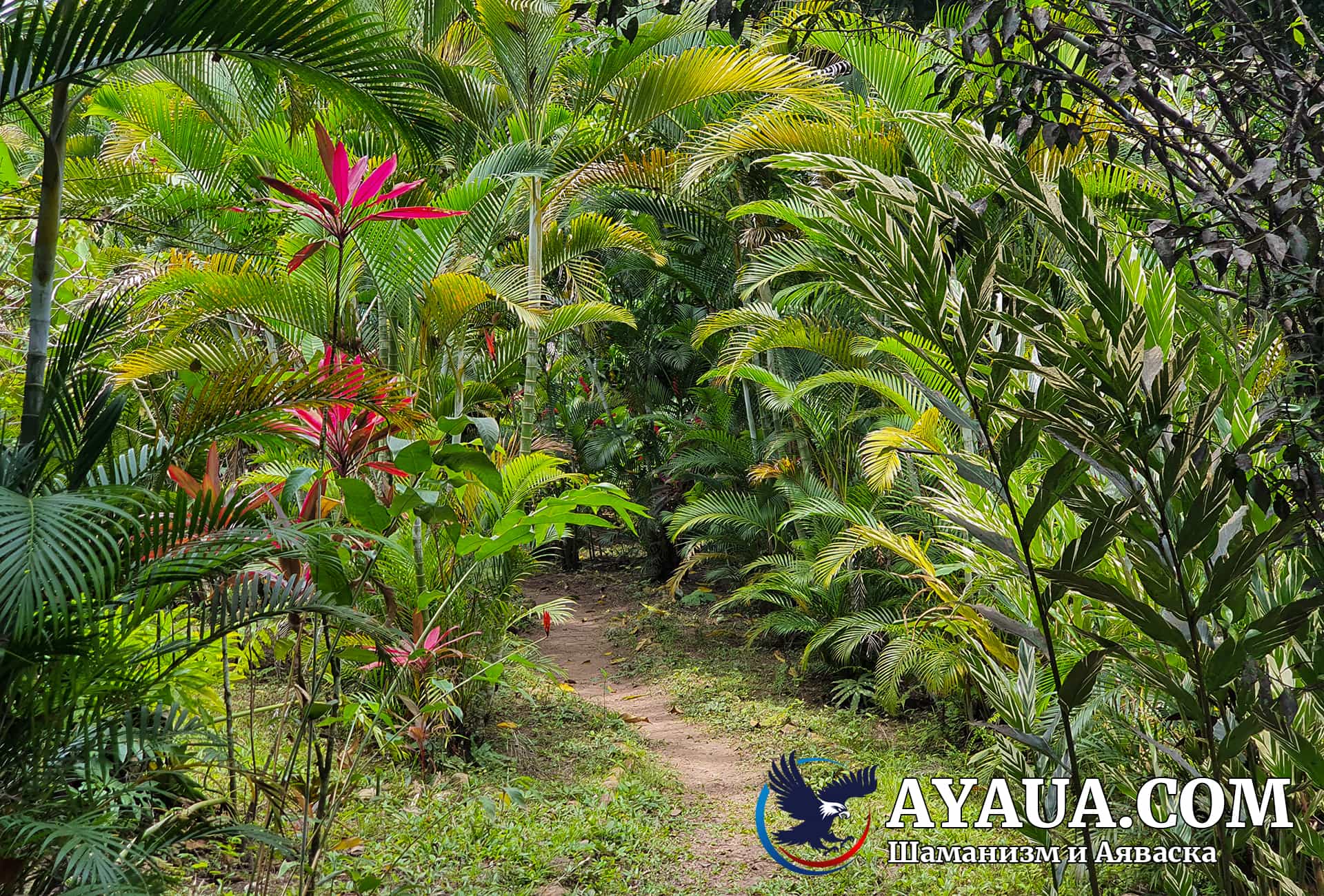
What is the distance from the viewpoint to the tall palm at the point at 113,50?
5.74 feet

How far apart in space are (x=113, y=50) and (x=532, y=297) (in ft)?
11.4

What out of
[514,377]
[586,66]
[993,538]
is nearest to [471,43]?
[586,66]

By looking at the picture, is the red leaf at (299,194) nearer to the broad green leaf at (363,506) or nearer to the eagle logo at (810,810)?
the broad green leaf at (363,506)

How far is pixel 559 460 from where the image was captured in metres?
4.13

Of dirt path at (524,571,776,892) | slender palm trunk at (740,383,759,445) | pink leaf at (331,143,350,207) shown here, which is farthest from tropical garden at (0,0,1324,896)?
slender palm trunk at (740,383,759,445)

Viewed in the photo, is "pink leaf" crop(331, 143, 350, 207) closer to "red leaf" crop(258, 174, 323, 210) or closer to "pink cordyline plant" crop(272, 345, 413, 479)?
"red leaf" crop(258, 174, 323, 210)

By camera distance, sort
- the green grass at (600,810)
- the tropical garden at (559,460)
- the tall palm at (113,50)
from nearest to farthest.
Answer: the tropical garden at (559,460), the tall palm at (113,50), the green grass at (600,810)

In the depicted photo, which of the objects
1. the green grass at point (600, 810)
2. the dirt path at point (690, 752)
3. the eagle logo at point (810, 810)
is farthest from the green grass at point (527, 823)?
the eagle logo at point (810, 810)

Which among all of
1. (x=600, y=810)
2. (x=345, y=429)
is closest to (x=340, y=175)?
(x=345, y=429)

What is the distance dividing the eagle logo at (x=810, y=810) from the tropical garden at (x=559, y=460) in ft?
1.01

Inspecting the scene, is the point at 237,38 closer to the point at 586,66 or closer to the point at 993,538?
the point at 993,538

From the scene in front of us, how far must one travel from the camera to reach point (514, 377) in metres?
7.23

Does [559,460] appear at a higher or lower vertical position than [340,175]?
higher

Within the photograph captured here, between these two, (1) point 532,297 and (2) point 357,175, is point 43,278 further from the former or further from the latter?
(1) point 532,297
